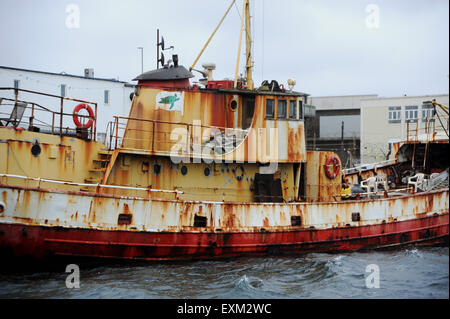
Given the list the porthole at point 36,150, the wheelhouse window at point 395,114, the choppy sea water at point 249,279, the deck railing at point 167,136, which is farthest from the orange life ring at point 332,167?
the wheelhouse window at point 395,114

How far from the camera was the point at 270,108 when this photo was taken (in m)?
→ 15.9

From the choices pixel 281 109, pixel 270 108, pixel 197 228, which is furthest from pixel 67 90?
pixel 197 228

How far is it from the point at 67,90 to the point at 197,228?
18616 millimetres

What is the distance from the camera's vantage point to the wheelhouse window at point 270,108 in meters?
15.8

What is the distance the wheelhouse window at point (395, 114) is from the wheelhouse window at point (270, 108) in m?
23.5

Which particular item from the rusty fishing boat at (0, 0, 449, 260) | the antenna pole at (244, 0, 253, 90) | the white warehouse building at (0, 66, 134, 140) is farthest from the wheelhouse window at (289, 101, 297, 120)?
the white warehouse building at (0, 66, 134, 140)

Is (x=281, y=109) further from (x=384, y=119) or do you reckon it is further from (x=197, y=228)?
(x=384, y=119)

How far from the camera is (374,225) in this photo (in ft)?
54.0

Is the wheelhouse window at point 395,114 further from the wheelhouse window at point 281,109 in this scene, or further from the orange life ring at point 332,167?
the wheelhouse window at point 281,109

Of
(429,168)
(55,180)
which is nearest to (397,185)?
(429,168)

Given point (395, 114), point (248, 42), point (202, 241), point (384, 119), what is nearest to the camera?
point (202, 241)

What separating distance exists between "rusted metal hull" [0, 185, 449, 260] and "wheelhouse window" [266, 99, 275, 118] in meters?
2.98

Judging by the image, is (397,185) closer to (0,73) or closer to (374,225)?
(374,225)
